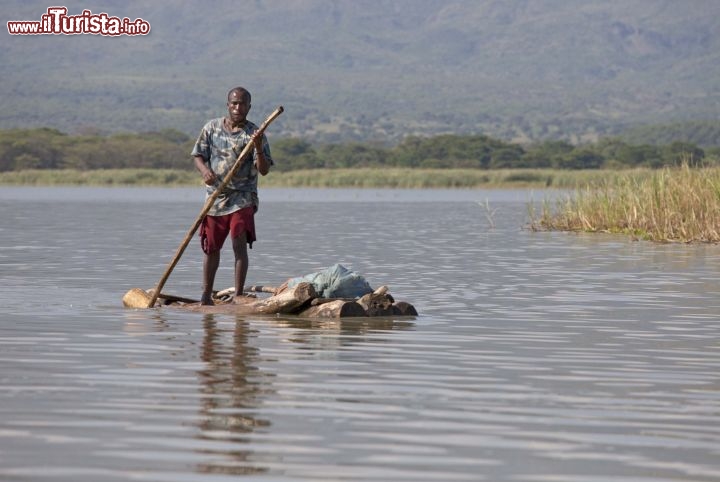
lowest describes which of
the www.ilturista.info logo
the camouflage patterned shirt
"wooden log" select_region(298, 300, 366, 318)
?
"wooden log" select_region(298, 300, 366, 318)

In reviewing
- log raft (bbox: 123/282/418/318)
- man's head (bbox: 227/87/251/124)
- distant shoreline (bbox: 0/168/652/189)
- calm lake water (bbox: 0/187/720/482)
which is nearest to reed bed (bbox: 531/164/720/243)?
calm lake water (bbox: 0/187/720/482)

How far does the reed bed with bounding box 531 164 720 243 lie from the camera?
2377 cm

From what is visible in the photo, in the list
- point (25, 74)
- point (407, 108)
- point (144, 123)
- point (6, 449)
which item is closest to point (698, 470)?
point (6, 449)

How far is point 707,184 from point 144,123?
397ft

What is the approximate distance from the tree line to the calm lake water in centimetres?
6335

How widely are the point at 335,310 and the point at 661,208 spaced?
1310 cm

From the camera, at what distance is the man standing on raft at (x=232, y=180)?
13.5 metres

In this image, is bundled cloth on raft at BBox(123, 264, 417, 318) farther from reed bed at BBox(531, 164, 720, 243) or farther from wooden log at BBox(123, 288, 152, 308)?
reed bed at BBox(531, 164, 720, 243)

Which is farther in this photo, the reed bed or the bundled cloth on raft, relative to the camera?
the reed bed

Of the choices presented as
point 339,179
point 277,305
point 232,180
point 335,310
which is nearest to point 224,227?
point 232,180

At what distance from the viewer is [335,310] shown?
43.5 feet

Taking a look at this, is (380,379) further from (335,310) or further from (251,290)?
(251,290)

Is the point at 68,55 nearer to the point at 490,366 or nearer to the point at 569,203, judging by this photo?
the point at 569,203

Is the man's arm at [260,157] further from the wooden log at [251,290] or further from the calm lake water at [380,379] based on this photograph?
the wooden log at [251,290]
